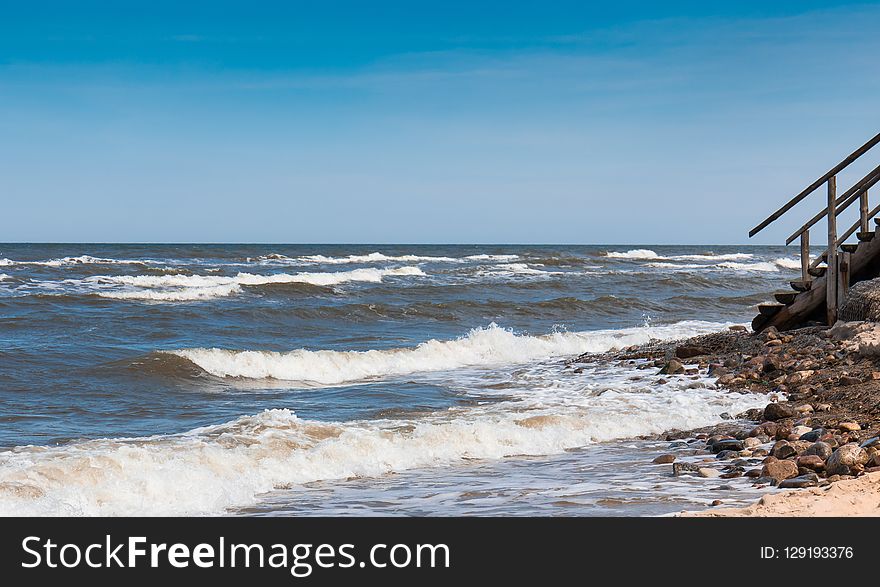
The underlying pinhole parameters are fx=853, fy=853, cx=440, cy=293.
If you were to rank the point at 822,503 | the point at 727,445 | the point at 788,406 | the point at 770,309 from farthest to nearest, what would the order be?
1. the point at 770,309
2. the point at 788,406
3. the point at 727,445
4. the point at 822,503

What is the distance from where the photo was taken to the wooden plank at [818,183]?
11.5 meters

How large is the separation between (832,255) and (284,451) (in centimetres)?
822

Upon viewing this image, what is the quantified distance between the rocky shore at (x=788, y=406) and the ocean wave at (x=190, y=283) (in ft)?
59.6

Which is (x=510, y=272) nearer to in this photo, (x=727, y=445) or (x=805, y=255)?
(x=805, y=255)

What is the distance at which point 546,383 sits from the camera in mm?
12141

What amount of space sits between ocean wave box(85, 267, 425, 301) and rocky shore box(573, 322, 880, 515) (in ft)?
59.6

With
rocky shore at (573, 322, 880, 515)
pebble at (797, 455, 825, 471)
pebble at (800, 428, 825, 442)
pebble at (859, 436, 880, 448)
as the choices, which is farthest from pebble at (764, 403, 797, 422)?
pebble at (797, 455, 825, 471)

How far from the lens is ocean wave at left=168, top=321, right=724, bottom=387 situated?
13.6m

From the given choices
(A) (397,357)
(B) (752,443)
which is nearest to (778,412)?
(B) (752,443)

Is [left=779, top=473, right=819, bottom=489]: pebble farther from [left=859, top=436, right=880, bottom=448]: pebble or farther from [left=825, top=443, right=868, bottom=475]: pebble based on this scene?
[left=859, top=436, right=880, bottom=448]: pebble

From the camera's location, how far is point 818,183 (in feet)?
38.8

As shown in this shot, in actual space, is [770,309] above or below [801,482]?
above
